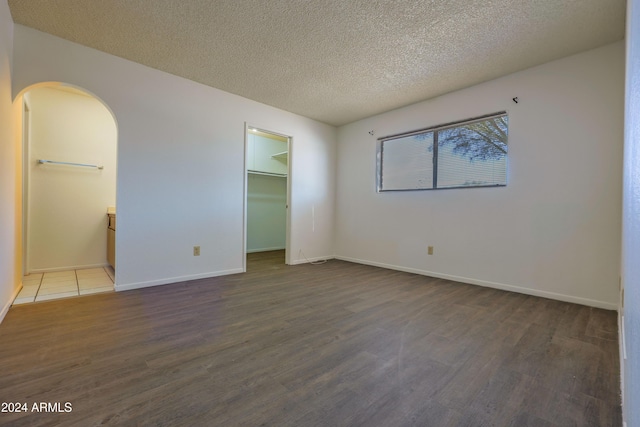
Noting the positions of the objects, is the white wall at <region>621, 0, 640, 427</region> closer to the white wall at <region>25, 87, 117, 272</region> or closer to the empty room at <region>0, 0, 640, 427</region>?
the empty room at <region>0, 0, 640, 427</region>

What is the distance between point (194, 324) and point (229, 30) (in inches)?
98.8

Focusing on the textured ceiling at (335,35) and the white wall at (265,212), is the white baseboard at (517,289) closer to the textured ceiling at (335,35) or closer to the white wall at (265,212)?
the textured ceiling at (335,35)

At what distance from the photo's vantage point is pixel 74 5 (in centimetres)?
214

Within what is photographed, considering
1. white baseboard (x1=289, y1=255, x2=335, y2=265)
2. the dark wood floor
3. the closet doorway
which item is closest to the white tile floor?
the dark wood floor

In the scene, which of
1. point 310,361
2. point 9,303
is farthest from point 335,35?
point 9,303

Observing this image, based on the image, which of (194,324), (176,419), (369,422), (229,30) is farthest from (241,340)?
(229,30)

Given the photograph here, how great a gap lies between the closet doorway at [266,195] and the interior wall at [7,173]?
122 inches

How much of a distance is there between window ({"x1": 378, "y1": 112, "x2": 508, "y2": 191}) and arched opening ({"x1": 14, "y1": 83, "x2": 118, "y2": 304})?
13.1 feet

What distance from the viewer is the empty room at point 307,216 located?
132cm

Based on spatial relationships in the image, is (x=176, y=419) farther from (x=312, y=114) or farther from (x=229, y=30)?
(x=312, y=114)

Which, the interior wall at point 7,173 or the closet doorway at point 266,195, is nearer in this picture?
the interior wall at point 7,173

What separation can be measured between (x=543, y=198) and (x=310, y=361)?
2916 millimetres

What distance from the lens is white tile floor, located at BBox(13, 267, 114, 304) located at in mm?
2622

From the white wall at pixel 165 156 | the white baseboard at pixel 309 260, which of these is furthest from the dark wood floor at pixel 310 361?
the white baseboard at pixel 309 260
